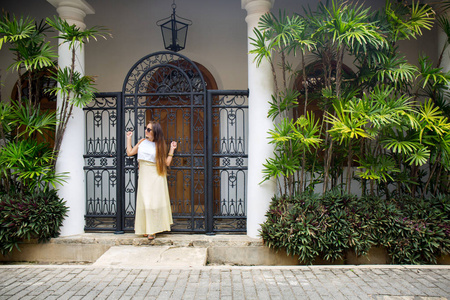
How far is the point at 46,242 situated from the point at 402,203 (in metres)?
5.47

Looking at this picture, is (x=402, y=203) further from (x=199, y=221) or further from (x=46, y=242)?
(x=46, y=242)

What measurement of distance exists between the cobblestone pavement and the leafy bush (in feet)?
1.59

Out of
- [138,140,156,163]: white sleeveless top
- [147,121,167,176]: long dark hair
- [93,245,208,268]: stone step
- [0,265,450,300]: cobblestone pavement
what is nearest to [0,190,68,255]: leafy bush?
[0,265,450,300]: cobblestone pavement

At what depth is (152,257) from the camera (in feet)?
17.0

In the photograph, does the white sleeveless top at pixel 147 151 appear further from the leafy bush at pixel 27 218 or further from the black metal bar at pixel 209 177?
the leafy bush at pixel 27 218

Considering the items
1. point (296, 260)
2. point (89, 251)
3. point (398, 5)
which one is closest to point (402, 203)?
point (296, 260)

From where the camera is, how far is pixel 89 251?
575 cm

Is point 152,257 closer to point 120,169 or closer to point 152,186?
point 152,186

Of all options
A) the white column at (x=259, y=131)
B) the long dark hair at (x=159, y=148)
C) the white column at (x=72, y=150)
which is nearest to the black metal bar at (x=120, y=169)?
the white column at (x=72, y=150)

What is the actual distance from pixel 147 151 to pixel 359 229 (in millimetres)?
3321

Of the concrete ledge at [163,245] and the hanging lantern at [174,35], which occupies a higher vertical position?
the hanging lantern at [174,35]

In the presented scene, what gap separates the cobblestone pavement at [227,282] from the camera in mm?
4105

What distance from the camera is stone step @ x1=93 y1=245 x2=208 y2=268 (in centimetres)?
500

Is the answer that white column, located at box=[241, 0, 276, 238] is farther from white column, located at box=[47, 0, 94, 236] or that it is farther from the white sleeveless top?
white column, located at box=[47, 0, 94, 236]
